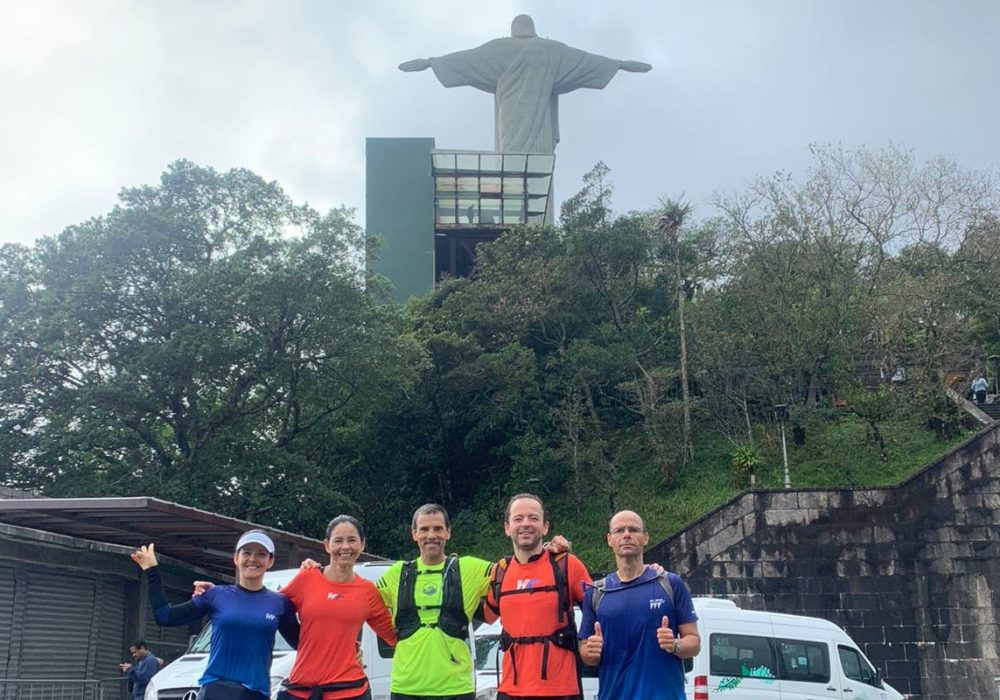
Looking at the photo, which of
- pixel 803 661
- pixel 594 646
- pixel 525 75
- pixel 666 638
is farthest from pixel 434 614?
pixel 525 75

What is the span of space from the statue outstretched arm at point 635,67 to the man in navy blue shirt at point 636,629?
4775 cm

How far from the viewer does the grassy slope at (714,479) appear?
25594 mm

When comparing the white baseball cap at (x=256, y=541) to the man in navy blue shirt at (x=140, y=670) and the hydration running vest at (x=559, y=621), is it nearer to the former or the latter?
the hydration running vest at (x=559, y=621)

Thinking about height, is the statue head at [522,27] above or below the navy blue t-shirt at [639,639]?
above

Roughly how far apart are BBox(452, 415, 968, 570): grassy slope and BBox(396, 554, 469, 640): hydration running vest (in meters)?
20.0

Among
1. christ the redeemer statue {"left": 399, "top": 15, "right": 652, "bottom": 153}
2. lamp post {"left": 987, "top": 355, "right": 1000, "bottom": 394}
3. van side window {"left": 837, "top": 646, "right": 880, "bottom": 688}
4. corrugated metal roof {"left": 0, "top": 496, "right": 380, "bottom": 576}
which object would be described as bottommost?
van side window {"left": 837, "top": 646, "right": 880, "bottom": 688}

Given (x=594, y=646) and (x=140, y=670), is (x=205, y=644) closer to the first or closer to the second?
(x=140, y=670)

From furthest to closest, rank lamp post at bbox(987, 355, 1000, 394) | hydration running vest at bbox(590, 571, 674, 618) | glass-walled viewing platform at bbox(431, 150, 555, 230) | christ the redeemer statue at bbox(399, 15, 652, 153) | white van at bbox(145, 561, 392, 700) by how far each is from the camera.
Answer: christ the redeemer statue at bbox(399, 15, 652, 153)
glass-walled viewing platform at bbox(431, 150, 555, 230)
lamp post at bbox(987, 355, 1000, 394)
white van at bbox(145, 561, 392, 700)
hydration running vest at bbox(590, 571, 674, 618)

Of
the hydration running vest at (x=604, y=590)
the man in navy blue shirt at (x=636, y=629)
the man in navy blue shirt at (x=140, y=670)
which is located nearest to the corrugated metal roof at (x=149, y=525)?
the man in navy blue shirt at (x=140, y=670)

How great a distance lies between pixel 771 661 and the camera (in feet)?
40.9

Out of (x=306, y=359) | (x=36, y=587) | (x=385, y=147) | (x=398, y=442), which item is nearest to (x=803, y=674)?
(x=36, y=587)

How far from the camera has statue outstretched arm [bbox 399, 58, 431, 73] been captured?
5003 centimetres

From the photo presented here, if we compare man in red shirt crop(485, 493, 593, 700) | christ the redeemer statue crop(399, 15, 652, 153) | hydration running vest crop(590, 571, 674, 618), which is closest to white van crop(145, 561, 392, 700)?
man in red shirt crop(485, 493, 593, 700)

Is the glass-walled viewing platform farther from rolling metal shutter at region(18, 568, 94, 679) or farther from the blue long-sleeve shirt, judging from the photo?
the blue long-sleeve shirt
